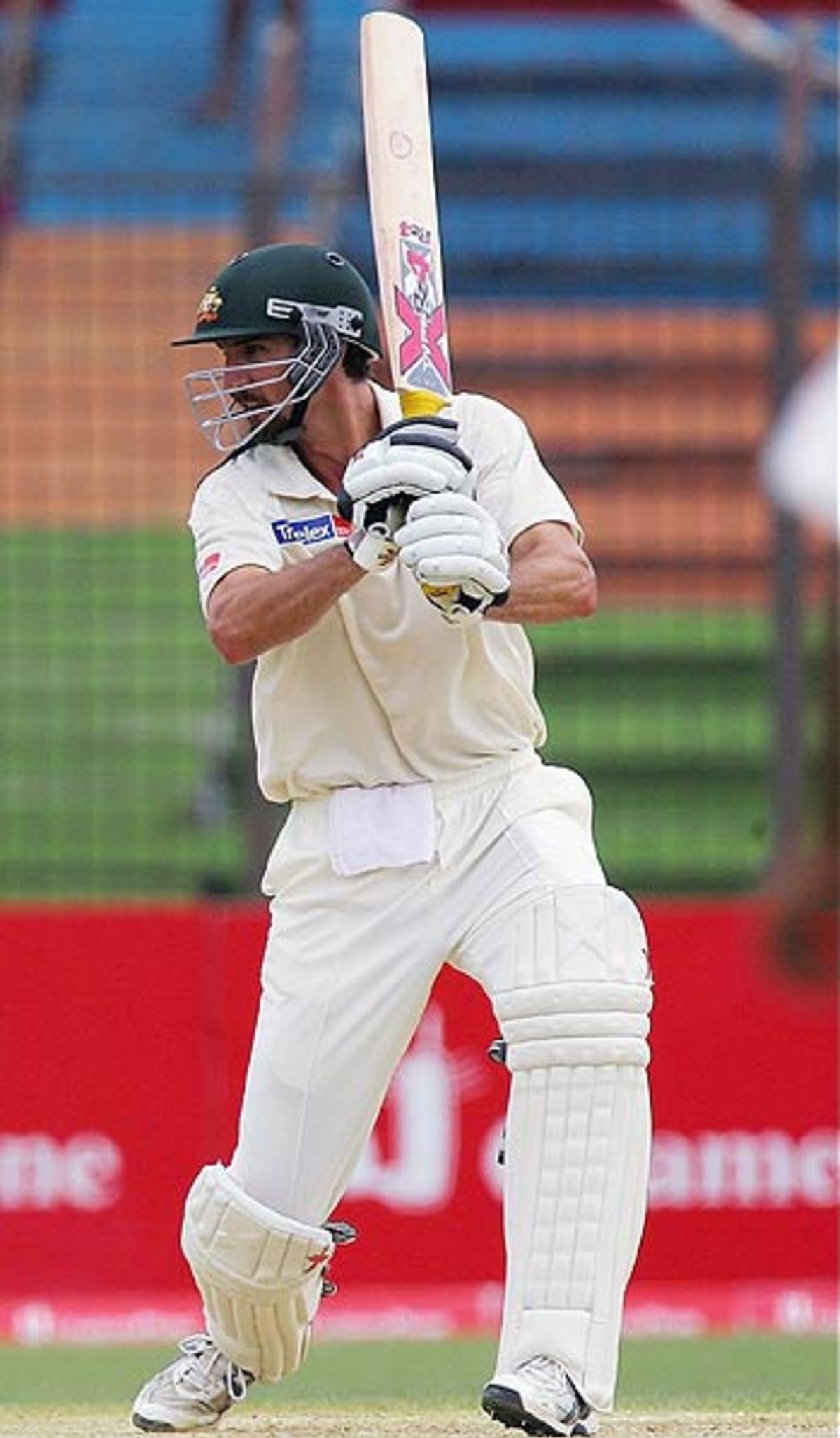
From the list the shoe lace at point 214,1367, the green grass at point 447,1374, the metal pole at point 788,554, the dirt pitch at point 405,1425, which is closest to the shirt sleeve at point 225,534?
the shoe lace at point 214,1367

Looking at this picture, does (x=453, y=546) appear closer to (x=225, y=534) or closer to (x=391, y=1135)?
(x=225, y=534)

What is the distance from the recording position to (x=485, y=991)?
5227 mm

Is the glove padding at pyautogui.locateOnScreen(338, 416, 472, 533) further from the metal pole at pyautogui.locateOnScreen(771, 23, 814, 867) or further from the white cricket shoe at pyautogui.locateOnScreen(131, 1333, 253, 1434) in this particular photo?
the metal pole at pyautogui.locateOnScreen(771, 23, 814, 867)

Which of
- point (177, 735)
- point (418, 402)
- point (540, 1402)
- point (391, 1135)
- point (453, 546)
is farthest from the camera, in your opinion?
point (177, 735)

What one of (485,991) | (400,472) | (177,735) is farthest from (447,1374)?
(177,735)

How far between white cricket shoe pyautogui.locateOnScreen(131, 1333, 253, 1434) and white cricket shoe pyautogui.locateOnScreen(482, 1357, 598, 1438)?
2.23 feet

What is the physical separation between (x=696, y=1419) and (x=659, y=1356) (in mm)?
2738

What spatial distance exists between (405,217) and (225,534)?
22.9 inches

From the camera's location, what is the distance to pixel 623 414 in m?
13.3

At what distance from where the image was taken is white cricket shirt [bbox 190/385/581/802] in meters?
5.31

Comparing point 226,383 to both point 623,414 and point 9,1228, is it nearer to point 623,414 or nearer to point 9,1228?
point 9,1228

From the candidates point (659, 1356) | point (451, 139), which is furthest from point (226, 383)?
point (451, 139)

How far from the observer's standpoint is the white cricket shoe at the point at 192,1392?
5402mm

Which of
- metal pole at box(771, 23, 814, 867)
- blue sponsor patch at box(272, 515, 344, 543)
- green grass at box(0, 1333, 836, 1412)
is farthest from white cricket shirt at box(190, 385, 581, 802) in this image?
metal pole at box(771, 23, 814, 867)
